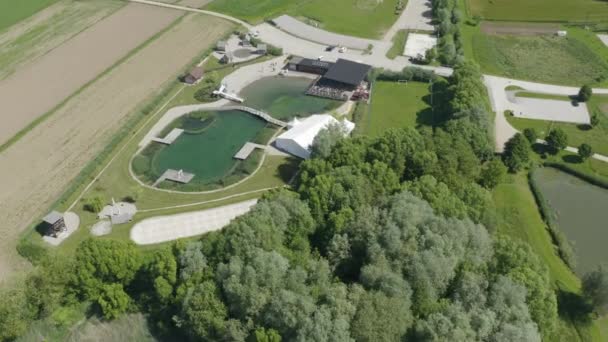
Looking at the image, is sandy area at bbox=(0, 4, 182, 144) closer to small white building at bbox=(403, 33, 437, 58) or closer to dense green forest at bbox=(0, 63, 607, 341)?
dense green forest at bbox=(0, 63, 607, 341)

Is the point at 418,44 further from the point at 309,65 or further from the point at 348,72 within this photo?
the point at 309,65

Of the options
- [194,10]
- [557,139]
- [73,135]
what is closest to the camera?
[557,139]

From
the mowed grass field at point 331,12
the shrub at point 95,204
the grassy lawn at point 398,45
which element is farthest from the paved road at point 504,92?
the shrub at point 95,204

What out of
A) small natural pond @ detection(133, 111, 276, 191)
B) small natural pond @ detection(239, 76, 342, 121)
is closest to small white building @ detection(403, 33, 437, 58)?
small natural pond @ detection(239, 76, 342, 121)

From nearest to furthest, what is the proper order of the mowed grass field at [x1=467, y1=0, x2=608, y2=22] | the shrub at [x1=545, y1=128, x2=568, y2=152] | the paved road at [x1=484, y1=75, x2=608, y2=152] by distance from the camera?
the shrub at [x1=545, y1=128, x2=568, y2=152] < the paved road at [x1=484, y1=75, x2=608, y2=152] < the mowed grass field at [x1=467, y1=0, x2=608, y2=22]

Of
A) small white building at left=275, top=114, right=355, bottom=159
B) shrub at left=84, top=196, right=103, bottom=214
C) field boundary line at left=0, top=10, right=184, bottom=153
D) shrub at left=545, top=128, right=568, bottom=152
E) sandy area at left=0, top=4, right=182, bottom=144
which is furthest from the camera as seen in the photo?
sandy area at left=0, top=4, right=182, bottom=144

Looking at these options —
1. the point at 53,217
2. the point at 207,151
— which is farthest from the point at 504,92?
the point at 53,217
